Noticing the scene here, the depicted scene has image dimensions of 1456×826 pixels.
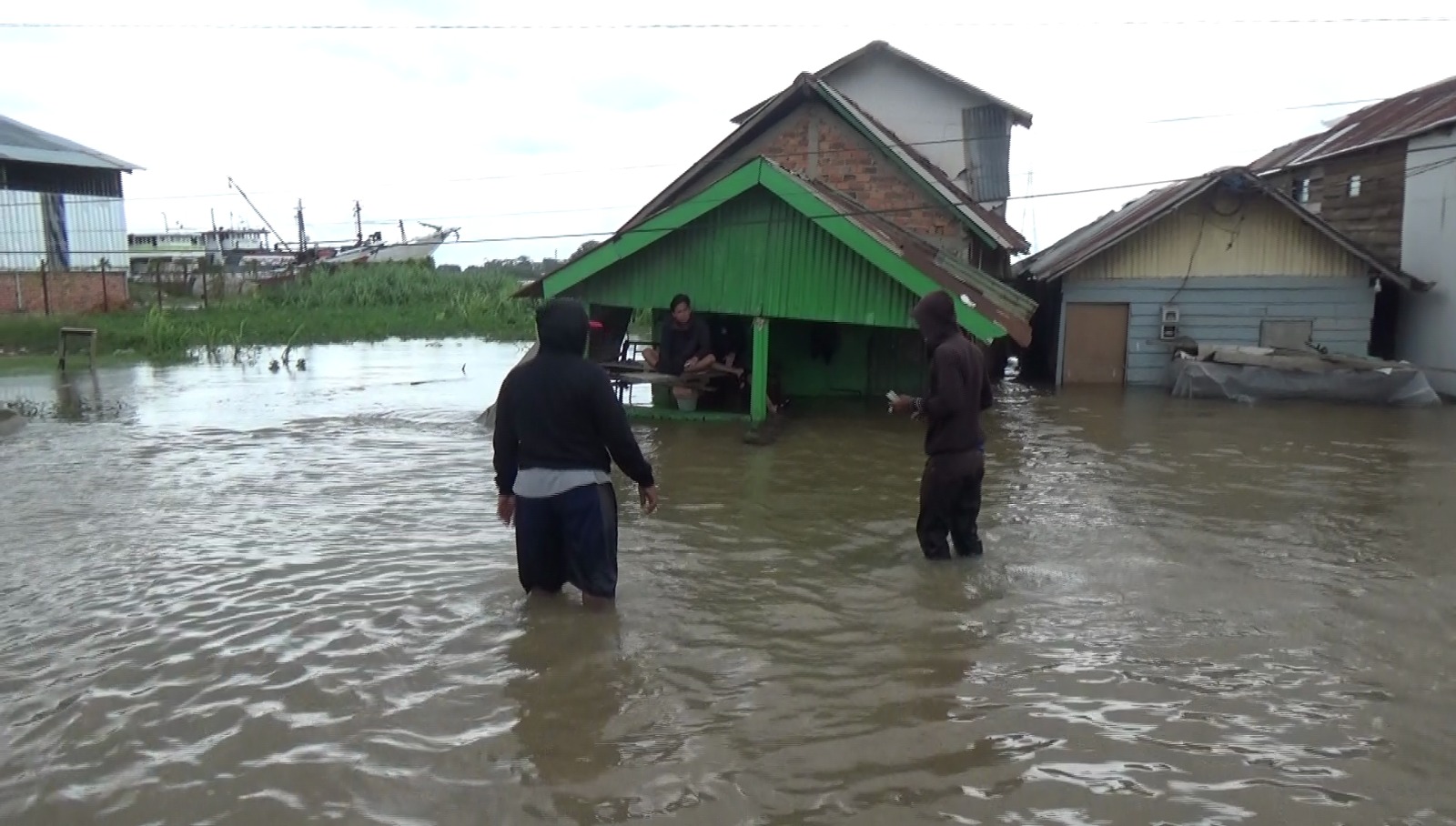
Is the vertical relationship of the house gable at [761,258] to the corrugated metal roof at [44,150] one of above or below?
below

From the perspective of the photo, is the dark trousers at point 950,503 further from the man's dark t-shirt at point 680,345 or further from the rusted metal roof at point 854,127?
the rusted metal roof at point 854,127

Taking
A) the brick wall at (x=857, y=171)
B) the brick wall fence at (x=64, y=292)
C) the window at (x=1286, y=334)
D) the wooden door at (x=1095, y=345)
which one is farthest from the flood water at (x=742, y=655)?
the brick wall fence at (x=64, y=292)

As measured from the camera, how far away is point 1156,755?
4410 millimetres

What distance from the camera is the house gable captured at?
42.9 feet

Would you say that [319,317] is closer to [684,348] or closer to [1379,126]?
[684,348]

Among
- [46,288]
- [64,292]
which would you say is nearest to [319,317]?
[64,292]

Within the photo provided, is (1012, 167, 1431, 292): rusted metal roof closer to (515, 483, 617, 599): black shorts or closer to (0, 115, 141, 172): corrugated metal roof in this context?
(515, 483, 617, 599): black shorts

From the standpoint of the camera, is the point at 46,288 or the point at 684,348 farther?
the point at 46,288

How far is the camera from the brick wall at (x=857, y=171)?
17.2 meters

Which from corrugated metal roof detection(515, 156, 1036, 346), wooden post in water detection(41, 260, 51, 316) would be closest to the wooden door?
corrugated metal roof detection(515, 156, 1036, 346)

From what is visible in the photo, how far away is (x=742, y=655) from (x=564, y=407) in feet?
5.34

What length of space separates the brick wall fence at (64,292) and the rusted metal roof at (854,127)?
69.2 ft

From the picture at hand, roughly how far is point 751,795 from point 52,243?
110 ft

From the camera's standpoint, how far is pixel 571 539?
577 centimetres
